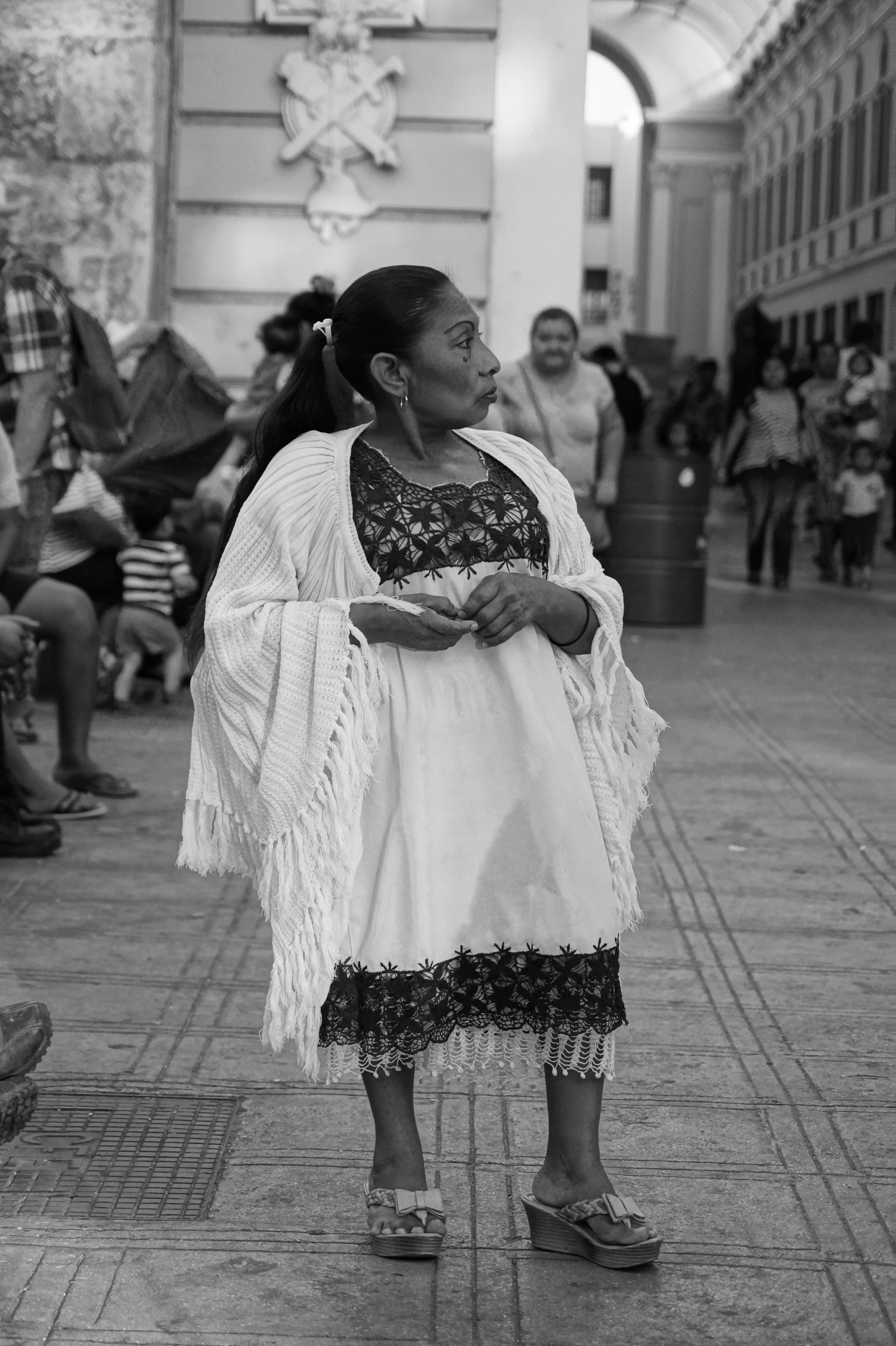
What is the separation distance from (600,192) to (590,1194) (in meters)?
65.1

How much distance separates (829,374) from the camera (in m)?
22.8

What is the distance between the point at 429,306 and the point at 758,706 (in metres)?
6.77

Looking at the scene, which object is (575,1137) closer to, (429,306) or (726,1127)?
(726,1127)

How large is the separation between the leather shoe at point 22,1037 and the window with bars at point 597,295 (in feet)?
206

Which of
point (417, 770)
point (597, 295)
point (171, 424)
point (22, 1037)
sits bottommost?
point (22, 1037)

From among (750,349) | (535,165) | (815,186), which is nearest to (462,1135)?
(535,165)

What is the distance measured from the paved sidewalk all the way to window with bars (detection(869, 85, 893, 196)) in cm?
2952

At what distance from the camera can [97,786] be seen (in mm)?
7230

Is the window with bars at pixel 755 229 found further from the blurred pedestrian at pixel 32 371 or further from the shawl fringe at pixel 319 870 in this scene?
the shawl fringe at pixel 319 870

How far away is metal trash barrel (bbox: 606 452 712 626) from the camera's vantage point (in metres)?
13.6

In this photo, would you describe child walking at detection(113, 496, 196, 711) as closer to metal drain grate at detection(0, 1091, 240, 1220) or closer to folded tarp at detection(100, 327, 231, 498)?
folded tarp at detection(100, 327, 231, 498)

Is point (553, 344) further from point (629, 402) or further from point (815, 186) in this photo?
point (815, 186)

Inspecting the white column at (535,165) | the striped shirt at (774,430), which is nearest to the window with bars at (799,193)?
the striped shirt at (774,430)

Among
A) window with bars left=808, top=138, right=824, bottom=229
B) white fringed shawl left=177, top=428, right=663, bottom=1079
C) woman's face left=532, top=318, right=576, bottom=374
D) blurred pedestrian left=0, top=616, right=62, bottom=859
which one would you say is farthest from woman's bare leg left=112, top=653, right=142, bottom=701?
window with bars left=808, top=138, right=824, bottom=229
